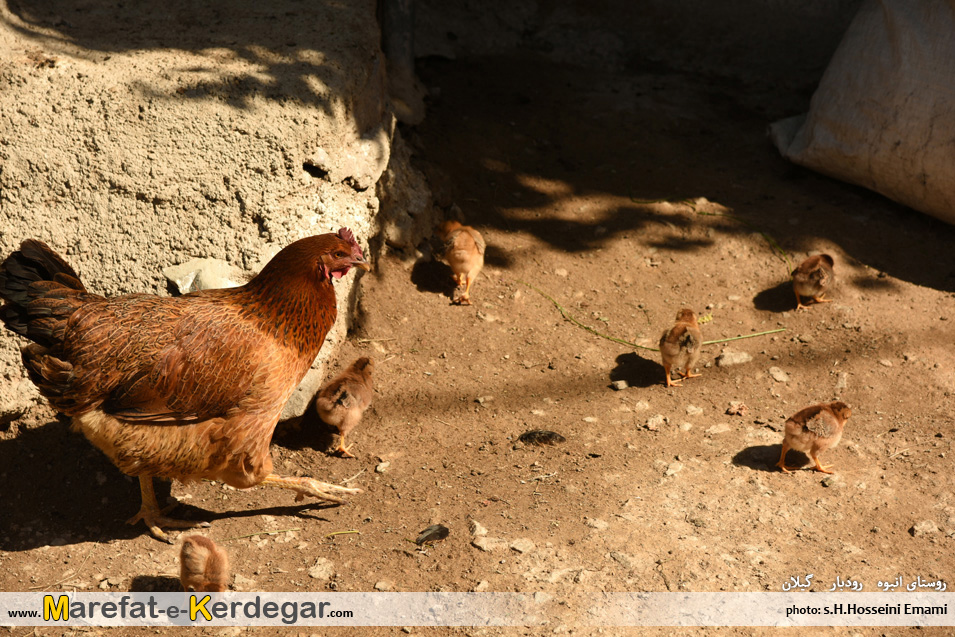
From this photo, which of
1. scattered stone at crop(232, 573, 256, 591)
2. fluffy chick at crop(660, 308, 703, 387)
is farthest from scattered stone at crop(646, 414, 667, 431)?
scattered stone at crop(232, 573, 256, 591)

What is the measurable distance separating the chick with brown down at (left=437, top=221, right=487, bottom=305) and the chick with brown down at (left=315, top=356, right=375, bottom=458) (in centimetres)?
118

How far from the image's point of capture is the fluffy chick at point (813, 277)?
18.0ft

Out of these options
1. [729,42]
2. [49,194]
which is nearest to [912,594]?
[49,194]

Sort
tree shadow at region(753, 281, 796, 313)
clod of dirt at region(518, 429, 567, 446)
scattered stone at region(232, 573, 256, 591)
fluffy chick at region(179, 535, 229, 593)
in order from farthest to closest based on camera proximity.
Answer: tree shadow at region(753, 281, 796, 313), clod of dirt at region(518, 429, 567, 446), scattered stone at region(232, 573, 256, 591), fluffy chick at region(179, 535, 229, 593)

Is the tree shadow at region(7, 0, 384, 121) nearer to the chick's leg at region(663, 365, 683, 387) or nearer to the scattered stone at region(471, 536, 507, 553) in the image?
the chick's leg at region(663, 365, 683, 387)

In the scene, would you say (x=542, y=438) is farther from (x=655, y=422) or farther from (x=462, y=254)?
(x=462, y=254)

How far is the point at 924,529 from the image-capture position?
12.6 ft

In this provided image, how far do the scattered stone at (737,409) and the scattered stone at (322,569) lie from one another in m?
2.57

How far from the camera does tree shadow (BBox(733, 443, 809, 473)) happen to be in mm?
4324

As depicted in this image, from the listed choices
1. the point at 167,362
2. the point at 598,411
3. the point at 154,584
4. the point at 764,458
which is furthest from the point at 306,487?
the point at 764,458

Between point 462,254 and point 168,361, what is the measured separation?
229 cm

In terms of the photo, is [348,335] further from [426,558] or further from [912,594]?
[912,594]

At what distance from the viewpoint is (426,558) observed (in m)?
3.75

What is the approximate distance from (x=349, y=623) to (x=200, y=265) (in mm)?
2208
